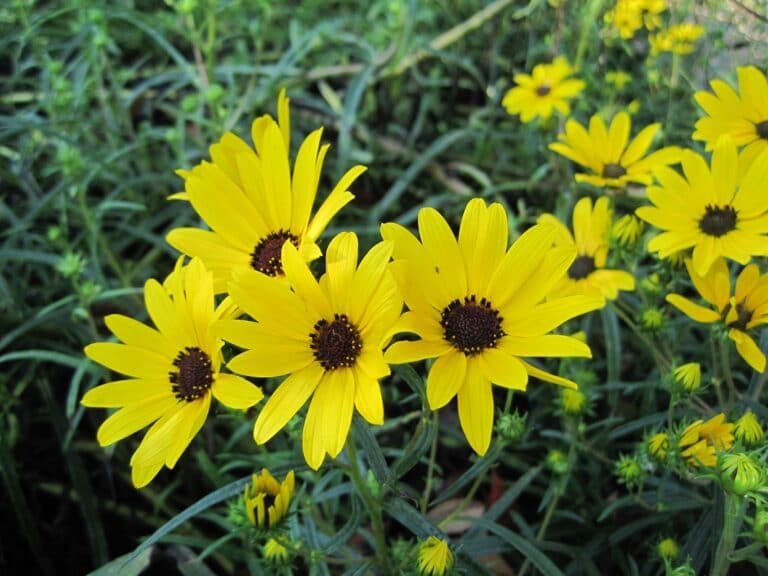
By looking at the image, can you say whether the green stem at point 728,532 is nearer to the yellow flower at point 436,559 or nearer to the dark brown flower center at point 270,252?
the yellow flower at point 436,559

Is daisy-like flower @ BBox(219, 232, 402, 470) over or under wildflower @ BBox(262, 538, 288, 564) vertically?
over

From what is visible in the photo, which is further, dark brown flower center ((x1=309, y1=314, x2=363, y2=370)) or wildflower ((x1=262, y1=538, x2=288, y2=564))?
wildflower ((x1=262, y1=538, x2=288, y2=564))

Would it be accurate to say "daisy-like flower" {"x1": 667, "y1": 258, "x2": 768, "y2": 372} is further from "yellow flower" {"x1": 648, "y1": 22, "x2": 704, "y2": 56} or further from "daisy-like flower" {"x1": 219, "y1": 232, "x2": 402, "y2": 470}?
"yellow flower" {"x1": 648, "y1": 22, "x2": 704, "y2": 56}

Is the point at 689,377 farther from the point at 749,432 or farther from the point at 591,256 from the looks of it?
the point at 591,256

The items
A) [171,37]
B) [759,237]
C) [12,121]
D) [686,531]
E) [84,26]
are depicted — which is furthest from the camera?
[171,37]

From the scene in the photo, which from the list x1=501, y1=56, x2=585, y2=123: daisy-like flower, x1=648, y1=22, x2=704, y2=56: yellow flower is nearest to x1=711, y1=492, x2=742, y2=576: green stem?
x1=501, y1=56, x2=585, y2=123: daisy-like flower

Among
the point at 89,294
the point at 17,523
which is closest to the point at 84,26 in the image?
the point at 89,294

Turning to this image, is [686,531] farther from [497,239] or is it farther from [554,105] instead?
[554,105]

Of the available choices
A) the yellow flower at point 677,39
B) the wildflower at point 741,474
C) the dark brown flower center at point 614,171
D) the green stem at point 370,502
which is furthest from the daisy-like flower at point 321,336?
the yellow flower at point 677,39
